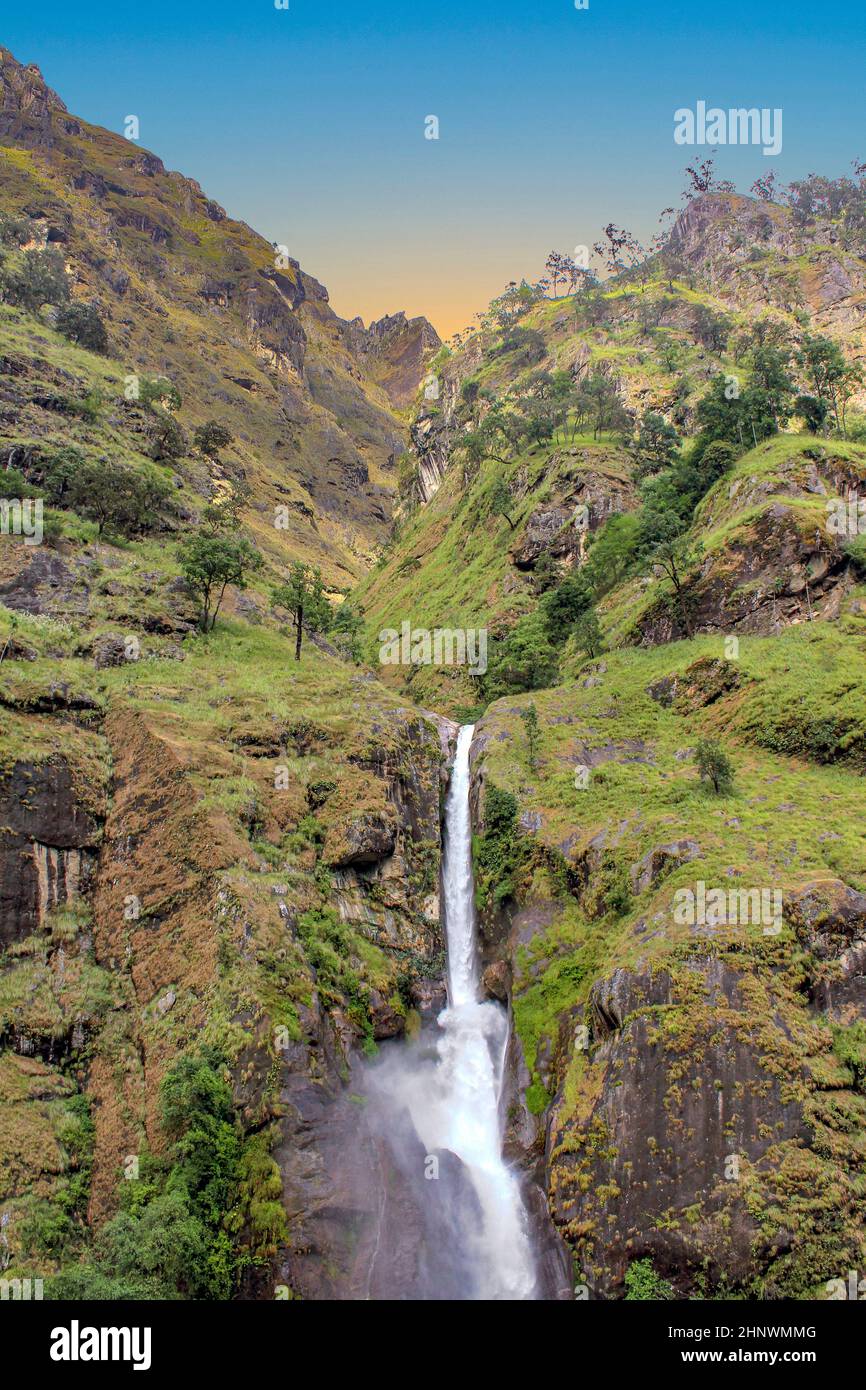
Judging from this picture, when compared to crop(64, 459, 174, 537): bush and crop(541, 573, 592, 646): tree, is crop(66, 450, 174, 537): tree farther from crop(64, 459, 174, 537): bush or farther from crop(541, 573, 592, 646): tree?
crop(541, 573, 592, 646): tree

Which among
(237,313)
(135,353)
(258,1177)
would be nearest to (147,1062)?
(258,1177)

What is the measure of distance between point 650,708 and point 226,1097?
32.0 metres

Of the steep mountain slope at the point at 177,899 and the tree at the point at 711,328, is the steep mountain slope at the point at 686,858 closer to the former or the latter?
the steep mountain slope at the point at 177,899

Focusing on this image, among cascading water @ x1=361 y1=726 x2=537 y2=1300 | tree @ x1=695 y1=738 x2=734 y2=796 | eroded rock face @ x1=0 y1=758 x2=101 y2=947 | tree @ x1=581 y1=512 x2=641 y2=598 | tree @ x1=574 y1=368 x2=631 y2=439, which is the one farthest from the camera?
tree @ x1=574 y1=368 x2=631 y2=439

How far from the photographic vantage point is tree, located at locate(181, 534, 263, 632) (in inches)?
2122

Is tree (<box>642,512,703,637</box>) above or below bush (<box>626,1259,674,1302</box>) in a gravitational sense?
above

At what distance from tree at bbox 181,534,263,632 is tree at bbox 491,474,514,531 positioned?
124 ft

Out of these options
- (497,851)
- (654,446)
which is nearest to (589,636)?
(497,851)

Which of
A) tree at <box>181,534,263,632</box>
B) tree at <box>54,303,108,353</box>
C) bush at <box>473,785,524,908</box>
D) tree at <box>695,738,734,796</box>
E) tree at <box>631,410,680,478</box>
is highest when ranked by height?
tree at <box>54,303,108,353</box>

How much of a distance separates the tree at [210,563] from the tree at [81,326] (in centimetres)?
5816

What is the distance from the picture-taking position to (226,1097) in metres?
25.1

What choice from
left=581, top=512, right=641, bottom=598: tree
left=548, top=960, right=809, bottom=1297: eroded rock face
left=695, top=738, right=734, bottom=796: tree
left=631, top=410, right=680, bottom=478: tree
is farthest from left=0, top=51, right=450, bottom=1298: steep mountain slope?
left=631, top=410, right=680, bottom=478: tree

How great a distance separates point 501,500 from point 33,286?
63.9 m
